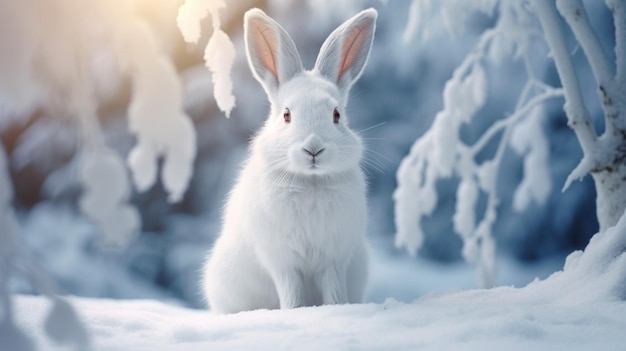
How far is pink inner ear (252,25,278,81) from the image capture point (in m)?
2.60

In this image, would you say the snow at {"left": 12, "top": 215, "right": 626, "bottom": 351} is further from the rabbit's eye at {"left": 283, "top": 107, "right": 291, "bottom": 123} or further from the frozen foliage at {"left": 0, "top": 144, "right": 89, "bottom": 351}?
the rabbit's eye at {"left": 283, "top": 107, "right": 291, "bottom": 123}

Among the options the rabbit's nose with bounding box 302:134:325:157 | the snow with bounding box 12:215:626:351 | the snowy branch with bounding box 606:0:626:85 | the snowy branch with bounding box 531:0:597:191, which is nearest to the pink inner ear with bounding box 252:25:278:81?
the rabbit's nose with bounding box 302:134:325:157

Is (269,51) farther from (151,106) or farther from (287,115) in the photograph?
(151,106)

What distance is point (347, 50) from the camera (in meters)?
2.68

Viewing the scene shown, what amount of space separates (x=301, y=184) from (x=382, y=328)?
80cm

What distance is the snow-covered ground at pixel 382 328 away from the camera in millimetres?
1663

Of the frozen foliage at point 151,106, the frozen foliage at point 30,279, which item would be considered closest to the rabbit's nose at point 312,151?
the frozen foliage at point 151,106

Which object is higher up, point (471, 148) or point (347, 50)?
point (471, 148)

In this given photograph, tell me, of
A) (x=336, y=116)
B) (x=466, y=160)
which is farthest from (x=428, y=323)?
(x=466, y=160)

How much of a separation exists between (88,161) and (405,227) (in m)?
2.62

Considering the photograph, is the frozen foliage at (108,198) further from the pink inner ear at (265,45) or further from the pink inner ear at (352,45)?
the pink inner ear at (352,45)

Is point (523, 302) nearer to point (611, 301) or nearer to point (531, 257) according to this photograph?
point (611, 301)

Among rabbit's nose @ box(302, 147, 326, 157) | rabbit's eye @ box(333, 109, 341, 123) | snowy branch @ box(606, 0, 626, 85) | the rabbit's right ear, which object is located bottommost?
rabbit's nose @ box(302, 147, 326, 157)

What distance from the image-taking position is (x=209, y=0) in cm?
197
